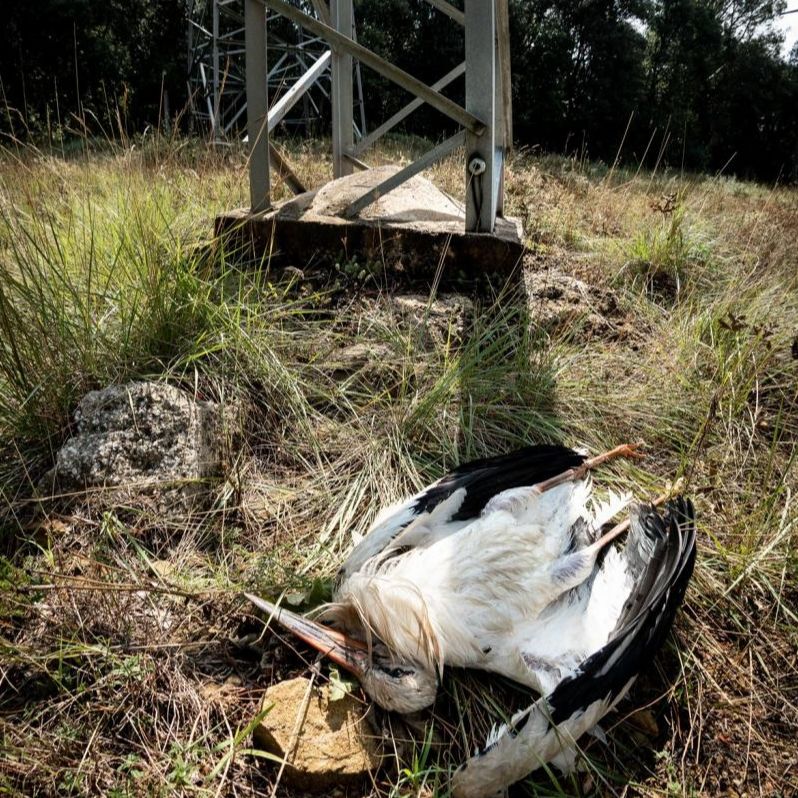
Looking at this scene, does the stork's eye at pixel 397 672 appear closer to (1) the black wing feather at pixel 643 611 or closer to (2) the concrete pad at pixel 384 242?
(1) the black wing feather at pixel 643 611

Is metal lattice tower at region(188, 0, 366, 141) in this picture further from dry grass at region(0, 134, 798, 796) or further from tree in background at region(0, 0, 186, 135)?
dry grass at region(0, 134, 798, 796)

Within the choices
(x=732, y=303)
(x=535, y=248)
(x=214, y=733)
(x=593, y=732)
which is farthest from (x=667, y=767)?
(x=535, y=248)

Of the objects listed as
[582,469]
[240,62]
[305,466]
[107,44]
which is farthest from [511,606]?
[240,62]

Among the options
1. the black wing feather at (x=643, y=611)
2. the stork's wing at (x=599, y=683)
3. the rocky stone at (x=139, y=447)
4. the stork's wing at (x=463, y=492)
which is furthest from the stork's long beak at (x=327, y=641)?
the rocky stone at (x=139, y=447)

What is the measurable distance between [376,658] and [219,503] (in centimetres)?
91

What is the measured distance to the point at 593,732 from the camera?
175 centimetres

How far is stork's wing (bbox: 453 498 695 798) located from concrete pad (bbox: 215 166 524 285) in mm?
1940

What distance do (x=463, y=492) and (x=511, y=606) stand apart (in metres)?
0.44

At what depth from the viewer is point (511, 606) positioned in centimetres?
175

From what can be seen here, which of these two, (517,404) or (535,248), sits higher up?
(535,248)

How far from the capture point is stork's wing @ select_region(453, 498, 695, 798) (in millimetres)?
1540

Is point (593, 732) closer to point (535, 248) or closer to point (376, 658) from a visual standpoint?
point (376, 658)

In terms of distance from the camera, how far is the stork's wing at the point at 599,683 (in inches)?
60.6

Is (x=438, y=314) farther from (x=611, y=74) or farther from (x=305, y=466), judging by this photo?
(x=611, y=74)
